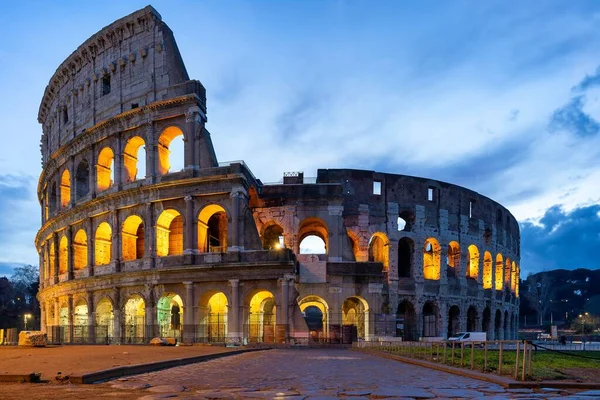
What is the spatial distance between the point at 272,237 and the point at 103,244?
10.2 metres

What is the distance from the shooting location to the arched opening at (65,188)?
121ft

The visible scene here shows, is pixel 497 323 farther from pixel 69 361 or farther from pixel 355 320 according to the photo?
pixel 69 361

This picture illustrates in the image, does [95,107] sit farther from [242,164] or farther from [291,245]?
[291,245]

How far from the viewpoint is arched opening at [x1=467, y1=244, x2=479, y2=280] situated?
39.9 meters

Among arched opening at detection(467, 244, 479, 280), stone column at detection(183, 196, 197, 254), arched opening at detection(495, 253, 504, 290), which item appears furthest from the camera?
arched opening at detection(495, 253, 504, 290)

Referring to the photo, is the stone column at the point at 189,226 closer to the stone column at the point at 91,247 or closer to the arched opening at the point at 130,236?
the arched opening at the point at 130,236

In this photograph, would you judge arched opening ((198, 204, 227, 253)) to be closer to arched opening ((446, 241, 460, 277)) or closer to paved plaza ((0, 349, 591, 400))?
arched opening ((446, 241, 460, 277))

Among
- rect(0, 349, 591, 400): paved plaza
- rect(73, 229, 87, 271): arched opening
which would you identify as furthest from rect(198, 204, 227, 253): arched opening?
rect(0, 349, 591, 400): paved plaza

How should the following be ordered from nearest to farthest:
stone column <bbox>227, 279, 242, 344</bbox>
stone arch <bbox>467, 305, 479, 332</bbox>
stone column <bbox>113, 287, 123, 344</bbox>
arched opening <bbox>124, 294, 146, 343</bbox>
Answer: stone column <bbox>227, 279, 242, 344</bbox> < arched opening <bbox>124, 294, 146, 343</bbox> < stone column <bbox>113, 287, 123, 344</bbox> < stone arch <bbox>467, 305, 479, 332</bbox>

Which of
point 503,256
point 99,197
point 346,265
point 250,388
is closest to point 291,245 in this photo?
point 346,265

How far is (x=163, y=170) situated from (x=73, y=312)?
10499mm

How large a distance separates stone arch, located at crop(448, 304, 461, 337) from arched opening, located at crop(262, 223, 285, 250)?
41.0 feet

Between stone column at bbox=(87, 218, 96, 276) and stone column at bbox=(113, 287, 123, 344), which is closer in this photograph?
stone column at bbox=(113, 287, 123, 344)

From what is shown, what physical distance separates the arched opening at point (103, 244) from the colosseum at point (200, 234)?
9cm
